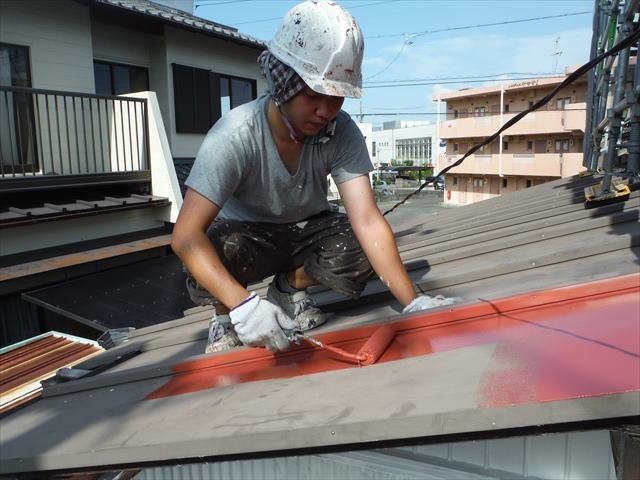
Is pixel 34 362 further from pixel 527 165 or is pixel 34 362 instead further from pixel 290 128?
pixel 527 165

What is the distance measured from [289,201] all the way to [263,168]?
10.0 inches

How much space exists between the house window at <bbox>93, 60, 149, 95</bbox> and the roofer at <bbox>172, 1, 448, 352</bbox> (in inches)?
329

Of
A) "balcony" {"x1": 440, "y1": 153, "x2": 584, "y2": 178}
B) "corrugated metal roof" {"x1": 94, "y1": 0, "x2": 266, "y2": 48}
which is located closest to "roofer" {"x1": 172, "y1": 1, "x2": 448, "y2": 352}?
"corrugated metal roof" {"x1": 94, "y1": 0, "x2": 266, "y2": 48}

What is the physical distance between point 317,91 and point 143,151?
7.06m

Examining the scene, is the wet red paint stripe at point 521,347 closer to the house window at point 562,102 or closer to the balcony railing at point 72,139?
the balcony railing at point 72,139

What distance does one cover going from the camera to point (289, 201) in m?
2.35

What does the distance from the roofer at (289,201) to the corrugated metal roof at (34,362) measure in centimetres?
102

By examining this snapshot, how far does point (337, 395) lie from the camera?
1374mm

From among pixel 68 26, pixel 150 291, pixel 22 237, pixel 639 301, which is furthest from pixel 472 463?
pixel 68 26

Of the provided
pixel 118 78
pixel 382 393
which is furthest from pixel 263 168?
pixel 118 78

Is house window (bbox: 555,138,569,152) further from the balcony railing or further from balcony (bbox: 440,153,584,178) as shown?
the balcony railing

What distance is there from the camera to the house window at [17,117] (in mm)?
7117

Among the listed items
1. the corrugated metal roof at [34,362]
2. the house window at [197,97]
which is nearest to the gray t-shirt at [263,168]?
the corrugated metal roof at [34,362]

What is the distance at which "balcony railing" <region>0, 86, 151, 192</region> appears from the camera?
23.3 ft
